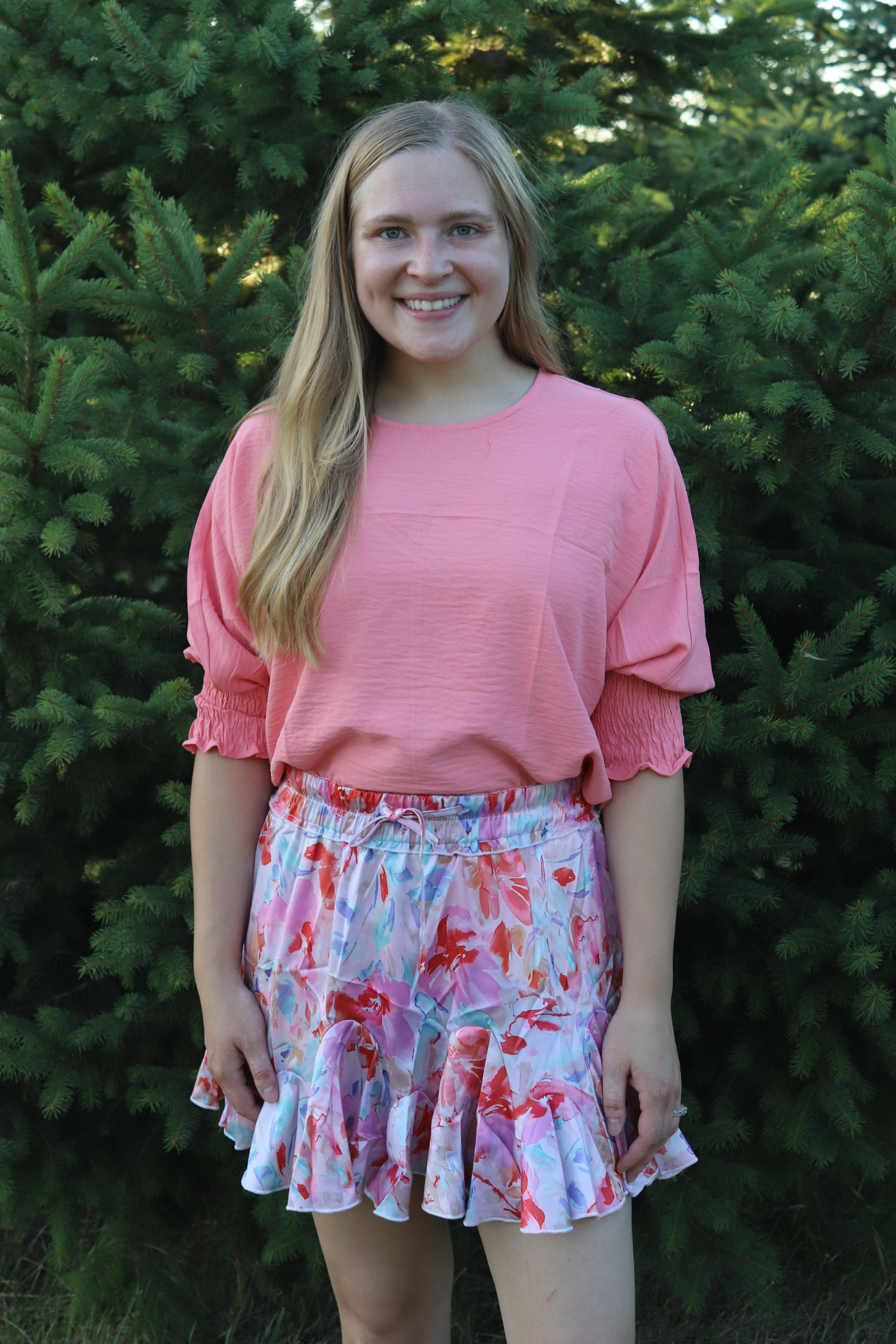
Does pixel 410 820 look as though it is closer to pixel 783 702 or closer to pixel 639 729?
pixel 639 729

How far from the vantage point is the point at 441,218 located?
1.45m

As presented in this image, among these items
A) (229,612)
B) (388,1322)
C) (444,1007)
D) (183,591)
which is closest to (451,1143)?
(444,1007)

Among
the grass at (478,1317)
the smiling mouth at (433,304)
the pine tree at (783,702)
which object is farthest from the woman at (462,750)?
the grass at (478,1317)

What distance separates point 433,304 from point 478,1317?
7.32 ft

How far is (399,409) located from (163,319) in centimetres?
95

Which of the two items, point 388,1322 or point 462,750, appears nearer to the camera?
point 462,750

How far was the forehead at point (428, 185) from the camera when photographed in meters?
1.44

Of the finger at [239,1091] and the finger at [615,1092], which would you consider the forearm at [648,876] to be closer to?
the finger at [615,1092]

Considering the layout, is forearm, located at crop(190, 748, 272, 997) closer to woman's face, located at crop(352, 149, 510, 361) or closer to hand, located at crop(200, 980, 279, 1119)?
hand, located at crop(200, 980, 279, 1119)

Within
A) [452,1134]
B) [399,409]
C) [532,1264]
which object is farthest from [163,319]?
[532,1264]

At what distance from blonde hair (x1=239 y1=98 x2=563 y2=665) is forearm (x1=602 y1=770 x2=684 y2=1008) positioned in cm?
50

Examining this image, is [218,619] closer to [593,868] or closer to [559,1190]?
[593,868]

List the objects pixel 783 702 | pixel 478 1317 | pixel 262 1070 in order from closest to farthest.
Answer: pixel 262 1070 < pixel 783 702 < pixel 478 1317

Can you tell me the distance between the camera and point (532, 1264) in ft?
4.53
